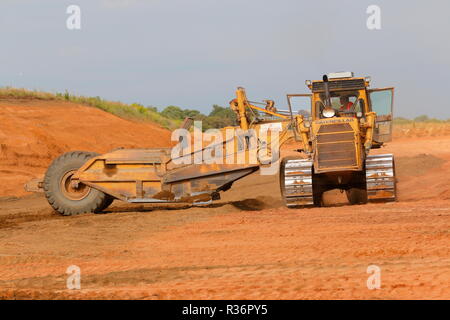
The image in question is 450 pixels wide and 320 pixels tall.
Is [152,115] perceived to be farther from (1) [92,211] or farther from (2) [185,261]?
(2) [185,261]

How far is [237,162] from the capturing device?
1553cm

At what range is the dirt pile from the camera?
2733 centimetres

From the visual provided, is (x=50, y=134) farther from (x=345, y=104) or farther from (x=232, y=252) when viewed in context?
(x=232, y=252)

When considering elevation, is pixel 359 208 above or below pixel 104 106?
below

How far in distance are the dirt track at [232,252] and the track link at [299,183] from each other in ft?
1.89

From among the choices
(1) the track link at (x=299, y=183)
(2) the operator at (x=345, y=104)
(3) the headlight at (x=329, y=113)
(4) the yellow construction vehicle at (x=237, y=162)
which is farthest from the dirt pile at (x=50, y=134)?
(3) the headlight at (x=329, y=113)

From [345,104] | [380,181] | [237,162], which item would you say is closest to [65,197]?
[237,162]

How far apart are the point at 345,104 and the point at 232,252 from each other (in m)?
6.73

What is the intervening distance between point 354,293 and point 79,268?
370 centimetres

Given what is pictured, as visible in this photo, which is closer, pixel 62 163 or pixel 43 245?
pixel 43 245

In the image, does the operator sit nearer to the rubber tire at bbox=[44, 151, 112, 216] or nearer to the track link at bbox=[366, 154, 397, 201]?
the track link at bbox=[366, 154, 397, 201]
